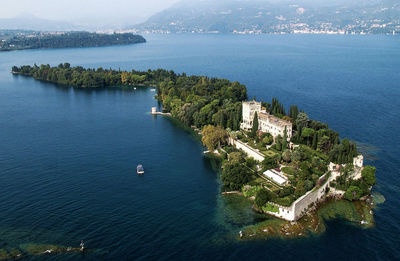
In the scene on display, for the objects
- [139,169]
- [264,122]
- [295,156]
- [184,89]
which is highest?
[184,89]

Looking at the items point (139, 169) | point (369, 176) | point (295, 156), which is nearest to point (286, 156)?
point (295, 156)

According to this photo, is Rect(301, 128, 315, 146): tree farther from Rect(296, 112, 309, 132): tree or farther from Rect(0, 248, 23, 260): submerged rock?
Rect(0, 248, 23, 260): submerged rock

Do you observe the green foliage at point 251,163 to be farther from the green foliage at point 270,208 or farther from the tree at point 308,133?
the green foliage at point 270,208

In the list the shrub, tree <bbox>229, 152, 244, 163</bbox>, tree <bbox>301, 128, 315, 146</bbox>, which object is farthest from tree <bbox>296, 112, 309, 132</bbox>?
the shrub

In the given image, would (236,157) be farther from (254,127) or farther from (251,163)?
(254,127)

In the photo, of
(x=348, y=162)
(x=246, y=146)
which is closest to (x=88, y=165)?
(x=246, y=146)

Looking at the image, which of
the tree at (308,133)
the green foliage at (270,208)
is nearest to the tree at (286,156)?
the tree at (308,133)
